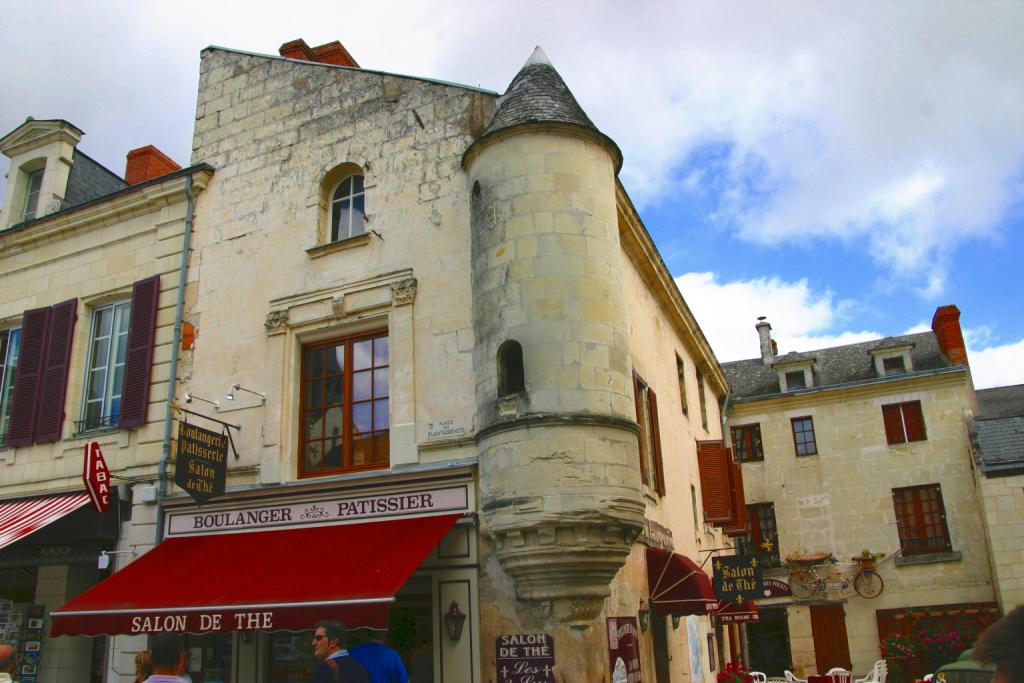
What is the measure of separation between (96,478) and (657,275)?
8146 mm

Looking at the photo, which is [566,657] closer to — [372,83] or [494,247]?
[494,247]

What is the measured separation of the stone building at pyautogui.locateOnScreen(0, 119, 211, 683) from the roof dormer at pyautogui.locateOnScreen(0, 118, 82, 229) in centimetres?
3

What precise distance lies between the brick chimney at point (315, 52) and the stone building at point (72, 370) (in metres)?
2.36

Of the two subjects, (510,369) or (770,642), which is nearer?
(510,369)

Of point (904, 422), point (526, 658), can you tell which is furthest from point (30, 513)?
point (904, 422)

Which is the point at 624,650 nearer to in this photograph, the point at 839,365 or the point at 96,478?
the point at 96,478

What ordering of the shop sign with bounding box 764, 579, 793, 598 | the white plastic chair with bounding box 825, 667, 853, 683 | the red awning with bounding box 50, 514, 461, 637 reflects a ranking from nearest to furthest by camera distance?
the red awning with bounding box 50, 514, 461, 637 → the white plastic chair with bounding box 825, 667, 853, 683 → the shop sign with bounding box 764, 579, 793, 598

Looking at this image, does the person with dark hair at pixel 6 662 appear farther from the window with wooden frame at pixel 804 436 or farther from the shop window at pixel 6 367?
the window with wooden frame at pixel 804 436

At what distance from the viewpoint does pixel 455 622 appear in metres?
8.12

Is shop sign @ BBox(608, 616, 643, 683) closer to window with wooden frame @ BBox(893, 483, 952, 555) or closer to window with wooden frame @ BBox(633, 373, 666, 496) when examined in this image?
window with wooden frame @ BBox(633, 373, 666, 496)

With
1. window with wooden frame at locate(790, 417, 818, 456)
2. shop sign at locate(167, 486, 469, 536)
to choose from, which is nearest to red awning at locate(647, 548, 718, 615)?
shop sign at locate(167, 486, 469, 536)

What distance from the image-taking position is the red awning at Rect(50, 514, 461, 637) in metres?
7.41

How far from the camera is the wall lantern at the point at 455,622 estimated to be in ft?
26.5

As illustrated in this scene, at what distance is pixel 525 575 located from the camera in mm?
7863
